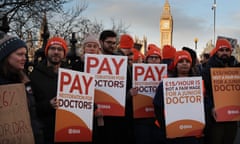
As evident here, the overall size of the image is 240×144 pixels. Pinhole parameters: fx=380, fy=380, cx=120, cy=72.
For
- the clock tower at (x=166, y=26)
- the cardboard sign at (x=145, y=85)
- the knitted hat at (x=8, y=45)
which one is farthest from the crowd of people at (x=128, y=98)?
the clock tower at (x=166, y=26)

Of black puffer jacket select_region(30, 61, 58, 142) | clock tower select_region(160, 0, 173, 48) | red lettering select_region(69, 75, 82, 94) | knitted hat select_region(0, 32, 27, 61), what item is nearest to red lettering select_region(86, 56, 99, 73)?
red lettering select_region(69, 75, 82, 94)

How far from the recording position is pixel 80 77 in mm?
4301

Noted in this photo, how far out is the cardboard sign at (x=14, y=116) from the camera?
331 centimetres

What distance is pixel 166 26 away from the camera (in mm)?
101500

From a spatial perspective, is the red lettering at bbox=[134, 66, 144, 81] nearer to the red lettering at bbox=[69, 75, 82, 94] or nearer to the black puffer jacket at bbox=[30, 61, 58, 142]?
the red lettering at bbox=[69, 75, 82, 94]

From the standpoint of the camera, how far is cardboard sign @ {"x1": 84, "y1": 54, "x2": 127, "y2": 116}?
4957 mm

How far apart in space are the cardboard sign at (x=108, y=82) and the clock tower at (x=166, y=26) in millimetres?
91645

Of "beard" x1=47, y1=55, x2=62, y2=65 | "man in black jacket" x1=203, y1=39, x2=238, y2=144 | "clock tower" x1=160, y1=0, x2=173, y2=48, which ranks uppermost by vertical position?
"clock tower" x1=160, y1=0, x2=173, y2=48

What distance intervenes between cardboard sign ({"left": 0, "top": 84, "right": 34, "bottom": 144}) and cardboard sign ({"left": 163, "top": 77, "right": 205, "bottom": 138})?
184 centimetres

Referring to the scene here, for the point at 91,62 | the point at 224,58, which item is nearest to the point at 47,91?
the point at 91,62

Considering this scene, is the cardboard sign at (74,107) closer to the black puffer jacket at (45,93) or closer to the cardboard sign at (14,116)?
the black puffer jacket at (45,93)

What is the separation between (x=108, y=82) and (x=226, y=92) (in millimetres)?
1628

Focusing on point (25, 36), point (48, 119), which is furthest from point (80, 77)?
point (25, 36)

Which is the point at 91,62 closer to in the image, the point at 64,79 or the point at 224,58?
the point at 64,79
